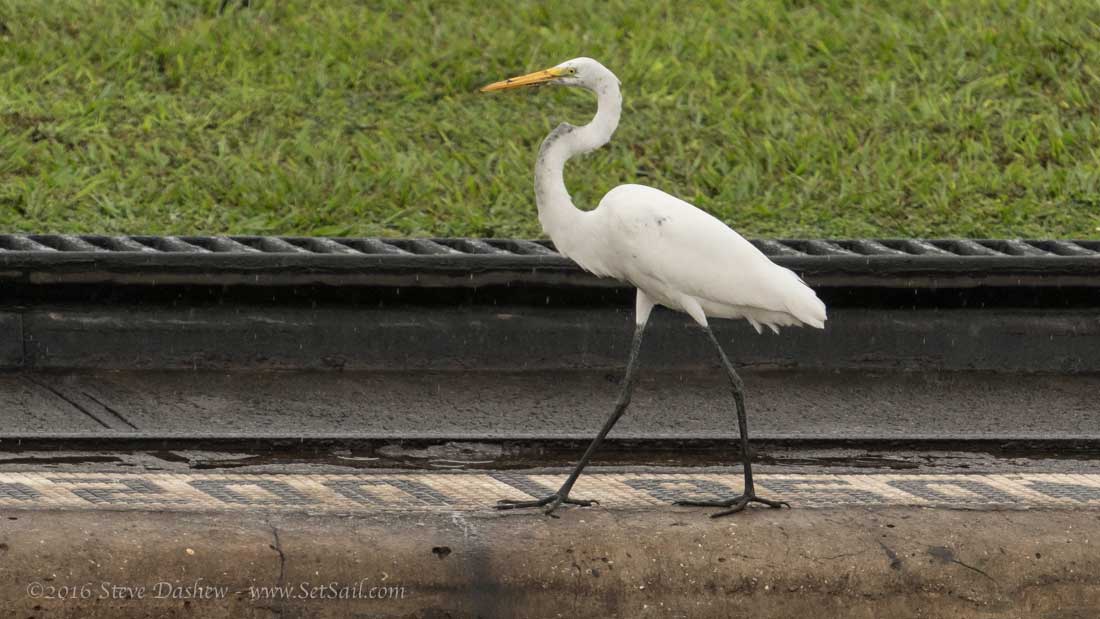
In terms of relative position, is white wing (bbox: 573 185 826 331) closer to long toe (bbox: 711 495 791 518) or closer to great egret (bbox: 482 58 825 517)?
great egret (bbox: 482 58 825 517)

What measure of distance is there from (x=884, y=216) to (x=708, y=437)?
11.1 ft

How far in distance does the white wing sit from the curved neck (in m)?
0.10

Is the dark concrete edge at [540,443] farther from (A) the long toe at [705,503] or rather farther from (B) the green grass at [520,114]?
(B) the green grass at [520,114]

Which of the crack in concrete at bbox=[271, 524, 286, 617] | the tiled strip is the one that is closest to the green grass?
the tiled strip

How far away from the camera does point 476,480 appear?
251 inches

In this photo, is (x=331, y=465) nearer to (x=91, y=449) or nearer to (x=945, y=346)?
(x=91, y=449)

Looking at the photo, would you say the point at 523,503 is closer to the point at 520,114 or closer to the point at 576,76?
the point at 576,76

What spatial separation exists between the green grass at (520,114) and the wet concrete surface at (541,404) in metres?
1.55

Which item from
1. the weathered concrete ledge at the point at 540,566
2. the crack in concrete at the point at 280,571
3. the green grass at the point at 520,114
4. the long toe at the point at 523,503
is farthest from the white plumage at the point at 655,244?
the green grass at the point at 520,114

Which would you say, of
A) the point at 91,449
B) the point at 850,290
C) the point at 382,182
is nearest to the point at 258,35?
the point at 382,182

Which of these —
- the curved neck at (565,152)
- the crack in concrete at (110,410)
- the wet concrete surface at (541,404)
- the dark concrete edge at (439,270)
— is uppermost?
the curved neck at (565,152)

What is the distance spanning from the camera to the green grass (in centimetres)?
1005

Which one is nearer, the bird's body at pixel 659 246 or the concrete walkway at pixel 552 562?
the concrete walkway at pixel 552 562

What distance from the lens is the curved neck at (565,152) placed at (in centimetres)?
619
